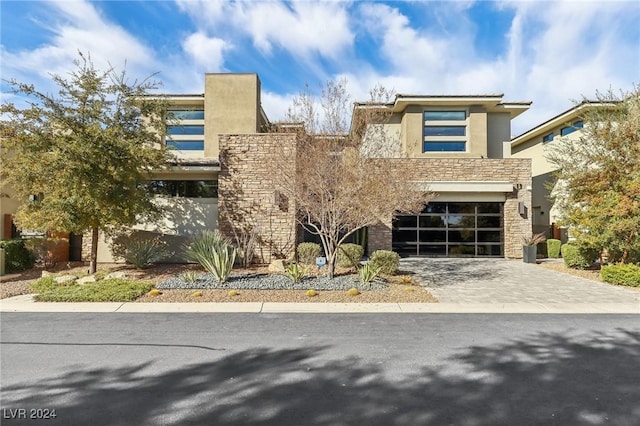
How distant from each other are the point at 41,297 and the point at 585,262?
17316mm

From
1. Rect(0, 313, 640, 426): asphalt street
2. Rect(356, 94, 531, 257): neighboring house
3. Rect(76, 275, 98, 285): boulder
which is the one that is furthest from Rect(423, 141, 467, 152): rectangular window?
Rect(76, 275, 98, 285): boulder

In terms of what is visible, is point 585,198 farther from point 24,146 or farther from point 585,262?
point 24,146

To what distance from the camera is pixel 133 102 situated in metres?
10.6

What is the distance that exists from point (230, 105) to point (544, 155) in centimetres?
1917

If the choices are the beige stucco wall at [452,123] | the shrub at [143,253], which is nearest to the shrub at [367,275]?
the shrub at [143,253]

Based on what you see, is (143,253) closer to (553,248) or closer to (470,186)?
(470,186)

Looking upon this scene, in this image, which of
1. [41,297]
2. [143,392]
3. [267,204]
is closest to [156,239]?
[267,204]

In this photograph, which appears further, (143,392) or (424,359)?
(424,359)

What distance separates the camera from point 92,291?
27.0 ft

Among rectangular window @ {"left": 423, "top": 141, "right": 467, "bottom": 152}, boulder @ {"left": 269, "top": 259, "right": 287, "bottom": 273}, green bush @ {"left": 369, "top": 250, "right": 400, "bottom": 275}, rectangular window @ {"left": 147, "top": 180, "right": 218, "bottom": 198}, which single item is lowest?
boulder @ {"left": 269, "top": 259, "right": 287, "bottom": 273}

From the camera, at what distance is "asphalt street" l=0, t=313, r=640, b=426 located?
3.34m

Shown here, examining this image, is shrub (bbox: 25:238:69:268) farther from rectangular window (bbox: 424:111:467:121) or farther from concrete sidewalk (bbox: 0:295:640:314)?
rectangular window (bbox: 424:111:467:121)

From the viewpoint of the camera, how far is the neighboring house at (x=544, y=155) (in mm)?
18953

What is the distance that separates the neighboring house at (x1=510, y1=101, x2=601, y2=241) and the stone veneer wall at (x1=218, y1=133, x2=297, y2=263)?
1387cm
